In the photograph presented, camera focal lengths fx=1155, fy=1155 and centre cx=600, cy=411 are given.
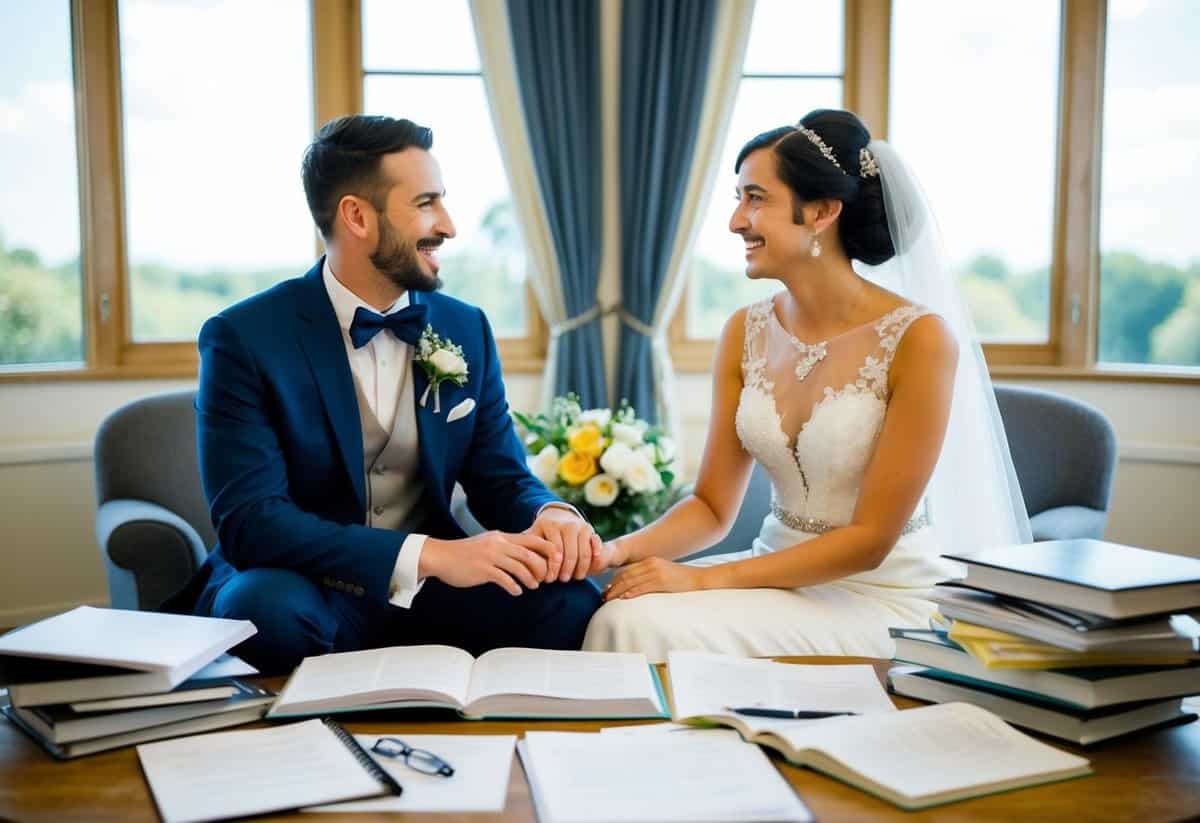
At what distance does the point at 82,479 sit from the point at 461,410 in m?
2.18

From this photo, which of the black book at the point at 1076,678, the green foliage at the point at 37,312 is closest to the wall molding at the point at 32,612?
the green foliage at the point at 37,312

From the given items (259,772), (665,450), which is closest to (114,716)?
(259,772)

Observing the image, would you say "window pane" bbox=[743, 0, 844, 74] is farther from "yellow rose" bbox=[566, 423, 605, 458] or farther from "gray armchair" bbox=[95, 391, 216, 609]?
"gray armchair" bbox=[95, 391, 216, 609]

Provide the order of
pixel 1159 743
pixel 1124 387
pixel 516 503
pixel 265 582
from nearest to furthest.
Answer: pixel 1159 743
pixel 265 582
pixel 516 503
pixel 1124 387

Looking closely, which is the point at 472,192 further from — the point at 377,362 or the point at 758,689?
the point at 758,689

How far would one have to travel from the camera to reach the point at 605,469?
124 inches

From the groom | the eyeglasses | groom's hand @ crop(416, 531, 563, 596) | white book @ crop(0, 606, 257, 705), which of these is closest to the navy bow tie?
the groom

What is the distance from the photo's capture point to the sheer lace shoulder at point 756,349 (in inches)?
103

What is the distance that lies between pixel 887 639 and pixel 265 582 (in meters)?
1.21

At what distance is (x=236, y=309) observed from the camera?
8.02ft

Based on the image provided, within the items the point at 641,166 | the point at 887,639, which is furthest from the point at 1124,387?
the point at 887,639

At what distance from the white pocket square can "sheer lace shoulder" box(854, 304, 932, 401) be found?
0.85 metres

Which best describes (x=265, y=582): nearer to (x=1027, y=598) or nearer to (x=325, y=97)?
(x=1027, y=598)

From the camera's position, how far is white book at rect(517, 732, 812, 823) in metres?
1.26
